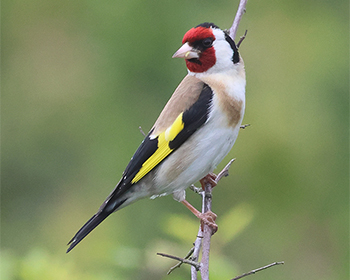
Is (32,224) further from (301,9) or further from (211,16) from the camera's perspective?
(301,9)

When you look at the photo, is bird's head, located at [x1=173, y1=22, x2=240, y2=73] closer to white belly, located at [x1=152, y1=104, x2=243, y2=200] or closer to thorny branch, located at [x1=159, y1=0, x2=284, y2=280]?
thorny branch, located at [x1=159, y1=0, x2=284, y2=280]

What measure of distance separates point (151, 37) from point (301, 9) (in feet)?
5.33

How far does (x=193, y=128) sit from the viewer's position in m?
2.85

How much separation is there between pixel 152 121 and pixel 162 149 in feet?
7.37

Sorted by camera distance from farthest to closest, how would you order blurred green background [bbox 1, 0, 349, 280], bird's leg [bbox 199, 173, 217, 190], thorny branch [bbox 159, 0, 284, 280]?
blurred green background [bbox 1, 0, 349, 280] < bird's leg [bbox 199, 173, 217, 190] < thorny branch [bbox 159, 0, 284, 280]

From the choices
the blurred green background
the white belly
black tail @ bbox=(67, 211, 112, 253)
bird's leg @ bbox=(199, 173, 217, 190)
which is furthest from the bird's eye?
the blurred green background

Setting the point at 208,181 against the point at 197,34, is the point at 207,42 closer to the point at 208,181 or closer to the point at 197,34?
the point at 197,34

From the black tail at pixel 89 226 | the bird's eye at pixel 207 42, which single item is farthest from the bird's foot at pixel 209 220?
the bird's eye at pixel 207 42

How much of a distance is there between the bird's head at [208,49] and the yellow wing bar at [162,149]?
1.06 ft

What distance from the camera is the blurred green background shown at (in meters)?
4.66

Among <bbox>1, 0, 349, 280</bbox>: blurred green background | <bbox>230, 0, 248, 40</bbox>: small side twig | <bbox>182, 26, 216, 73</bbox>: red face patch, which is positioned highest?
<bbox>230, 0, 248, 40</bbox>: small side twig

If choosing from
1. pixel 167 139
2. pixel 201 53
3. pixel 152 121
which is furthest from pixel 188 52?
pixel 152 121

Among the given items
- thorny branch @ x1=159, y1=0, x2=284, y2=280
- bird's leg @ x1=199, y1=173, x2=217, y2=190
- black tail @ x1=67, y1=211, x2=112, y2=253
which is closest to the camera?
thorny branch @ x1=159, y1=0, x2=284, y2=280

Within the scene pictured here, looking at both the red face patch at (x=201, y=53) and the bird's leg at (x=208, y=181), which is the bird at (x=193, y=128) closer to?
the red face patch at (x=201, y=53)
